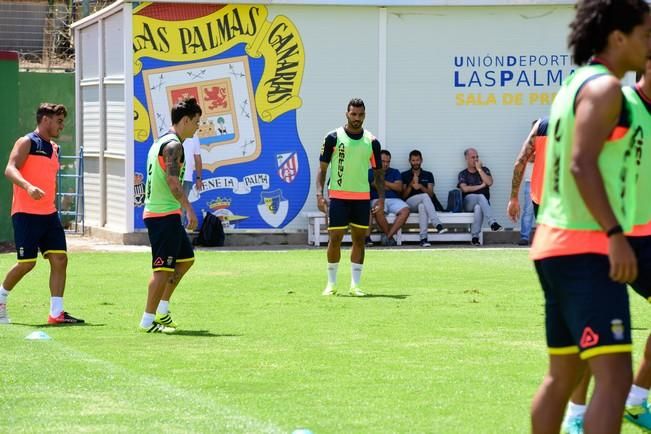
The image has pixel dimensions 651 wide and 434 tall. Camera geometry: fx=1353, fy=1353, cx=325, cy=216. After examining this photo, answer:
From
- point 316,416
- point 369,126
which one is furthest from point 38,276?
point 316,416

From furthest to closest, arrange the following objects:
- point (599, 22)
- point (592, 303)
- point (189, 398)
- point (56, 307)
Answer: point (56, 307), point (189, 398), point (599, 22), point (592, 303)

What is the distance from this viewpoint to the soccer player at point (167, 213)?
1242cm

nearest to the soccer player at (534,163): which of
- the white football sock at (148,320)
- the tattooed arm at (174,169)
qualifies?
the tattooed arm at (174,169)

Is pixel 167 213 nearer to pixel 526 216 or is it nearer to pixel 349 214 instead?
pixel 349 214

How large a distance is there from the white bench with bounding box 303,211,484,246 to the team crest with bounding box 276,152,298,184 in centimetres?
74

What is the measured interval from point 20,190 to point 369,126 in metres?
12.2

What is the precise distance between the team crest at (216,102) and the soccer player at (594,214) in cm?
1880

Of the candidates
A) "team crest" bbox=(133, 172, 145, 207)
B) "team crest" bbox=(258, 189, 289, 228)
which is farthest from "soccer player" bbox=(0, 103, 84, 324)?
"team crest" bbox=(258, 189, 289, 228)

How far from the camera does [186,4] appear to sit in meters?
24.4

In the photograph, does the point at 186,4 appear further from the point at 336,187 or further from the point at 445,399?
the point at 445,399

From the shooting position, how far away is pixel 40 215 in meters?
13.6

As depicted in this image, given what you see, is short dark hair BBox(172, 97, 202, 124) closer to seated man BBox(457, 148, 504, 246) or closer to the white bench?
the white bench

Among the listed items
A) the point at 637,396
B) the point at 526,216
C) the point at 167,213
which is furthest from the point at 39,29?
the point at 637,396

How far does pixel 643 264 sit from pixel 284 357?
12.0ft
